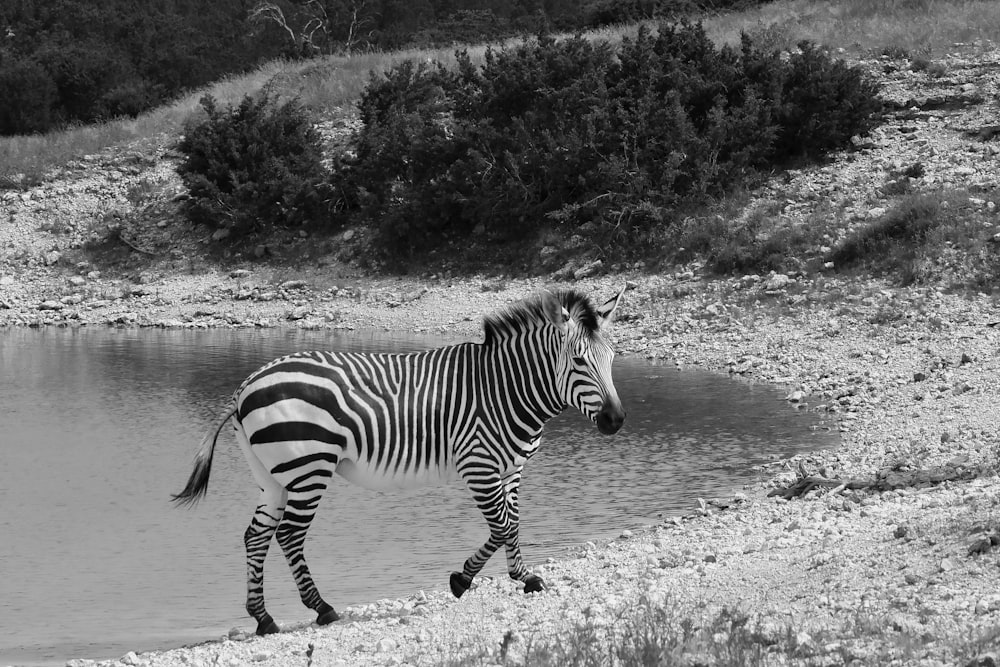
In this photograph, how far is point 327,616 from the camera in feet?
25.6

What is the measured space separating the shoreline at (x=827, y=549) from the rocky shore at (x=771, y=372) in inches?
1.1

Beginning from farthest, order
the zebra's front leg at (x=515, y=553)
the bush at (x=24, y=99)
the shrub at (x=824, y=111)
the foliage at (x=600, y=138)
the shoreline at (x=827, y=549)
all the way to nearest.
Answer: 1. the bush at (x=24, y=99)
2. the shrub at (x=824, y=111)
3. the foliage at (x=600, y=138)
4. the zebra's front leg at (x=515, y=553)
5. the shoreline at (x=827, y=549)

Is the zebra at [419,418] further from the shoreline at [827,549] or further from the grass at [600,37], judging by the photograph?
the grass at [600,37]

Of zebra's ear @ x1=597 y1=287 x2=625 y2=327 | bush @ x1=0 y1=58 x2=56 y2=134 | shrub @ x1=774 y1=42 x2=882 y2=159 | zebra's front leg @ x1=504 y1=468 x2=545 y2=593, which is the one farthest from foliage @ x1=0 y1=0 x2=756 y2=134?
zebra's front leg @ x1=504 y1=468 x2=545 y2=593

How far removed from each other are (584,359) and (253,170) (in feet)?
77.9

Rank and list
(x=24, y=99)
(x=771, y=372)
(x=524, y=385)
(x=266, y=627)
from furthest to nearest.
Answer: (x=24, y=99) < (x=771, y=372) < (x=524, y=385) < (x=266, y=627)

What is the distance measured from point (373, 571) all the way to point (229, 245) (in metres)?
21.1

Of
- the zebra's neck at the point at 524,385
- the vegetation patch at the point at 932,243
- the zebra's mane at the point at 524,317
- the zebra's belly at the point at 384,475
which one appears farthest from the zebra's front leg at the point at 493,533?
the vegetation patch at the point at 932,243

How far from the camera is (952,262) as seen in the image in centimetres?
1953

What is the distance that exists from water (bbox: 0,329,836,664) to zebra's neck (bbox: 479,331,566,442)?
160 cm

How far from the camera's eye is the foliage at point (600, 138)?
24.7 meters

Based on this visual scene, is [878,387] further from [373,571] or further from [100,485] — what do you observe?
[100,485]

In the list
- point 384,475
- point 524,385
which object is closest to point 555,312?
point 524,385

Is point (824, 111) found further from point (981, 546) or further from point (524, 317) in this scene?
point (981, 546)
